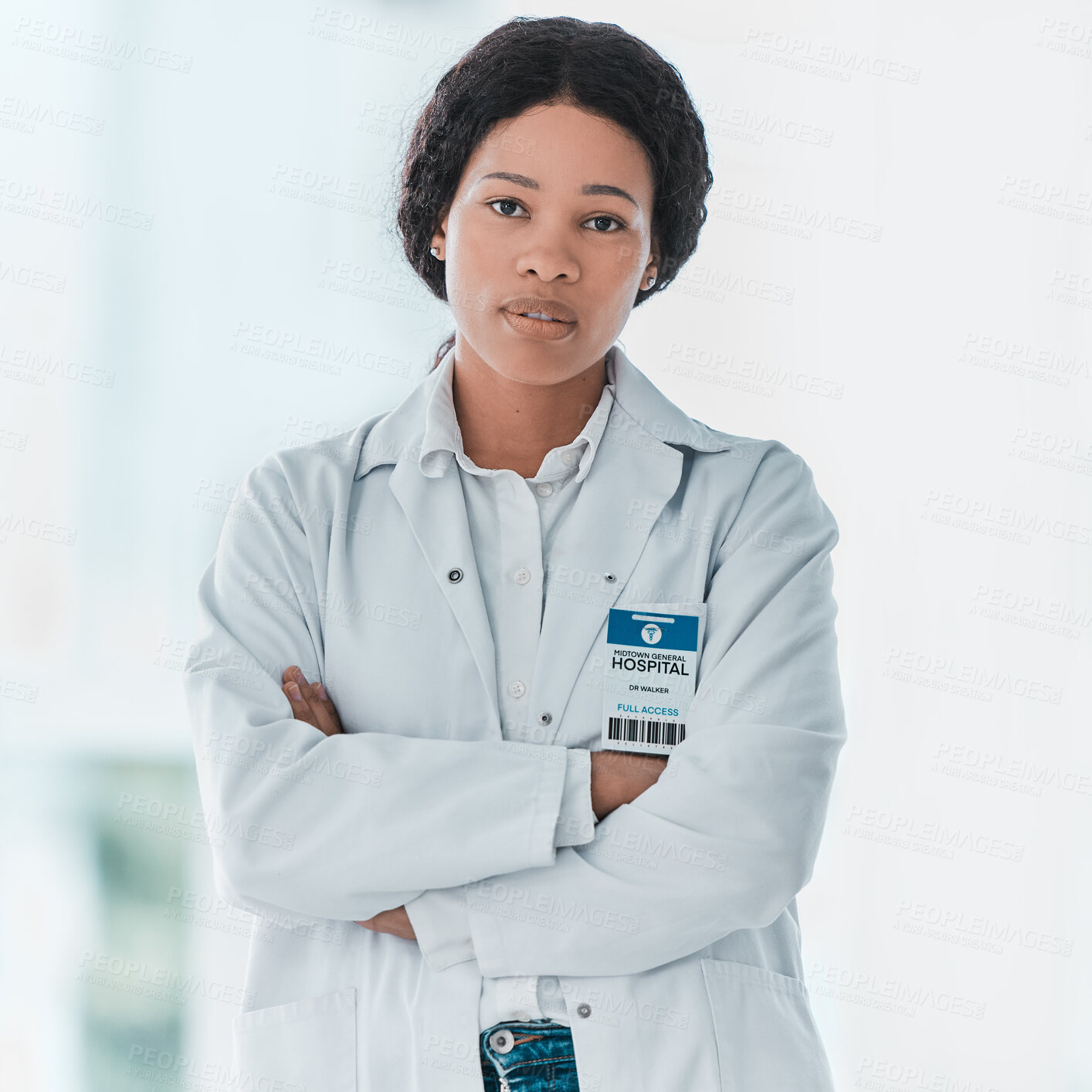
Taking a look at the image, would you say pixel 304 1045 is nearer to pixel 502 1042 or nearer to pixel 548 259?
pixel 502 1042

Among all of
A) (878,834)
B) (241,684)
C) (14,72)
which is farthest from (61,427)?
(878,834)

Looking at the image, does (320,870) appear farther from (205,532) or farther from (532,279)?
(205,532)

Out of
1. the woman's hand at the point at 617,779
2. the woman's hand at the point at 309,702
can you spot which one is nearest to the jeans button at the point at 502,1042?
the woman's hand at the point at 617,779

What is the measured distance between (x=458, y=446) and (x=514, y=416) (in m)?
0.10

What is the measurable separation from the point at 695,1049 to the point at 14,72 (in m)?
2.34

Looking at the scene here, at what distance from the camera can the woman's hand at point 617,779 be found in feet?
4.44

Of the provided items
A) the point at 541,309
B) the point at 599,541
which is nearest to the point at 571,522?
the point at 599,541

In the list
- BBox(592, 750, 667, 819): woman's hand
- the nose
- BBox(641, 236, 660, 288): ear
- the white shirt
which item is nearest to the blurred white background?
BBox(641, 236, 660, 288): ear

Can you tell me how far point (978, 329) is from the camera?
8.09 feet

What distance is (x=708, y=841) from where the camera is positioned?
4.24 ft

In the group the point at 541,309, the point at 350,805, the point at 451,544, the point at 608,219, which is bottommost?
the point at 350,805

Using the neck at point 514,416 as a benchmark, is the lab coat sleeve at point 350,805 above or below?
below

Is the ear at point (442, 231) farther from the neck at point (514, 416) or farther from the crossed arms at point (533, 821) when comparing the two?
the crossed arms at point (533, 821)

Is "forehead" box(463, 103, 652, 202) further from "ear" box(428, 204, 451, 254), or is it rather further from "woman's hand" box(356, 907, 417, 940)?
"woman's hand" box(356, 907, 417, 940)
